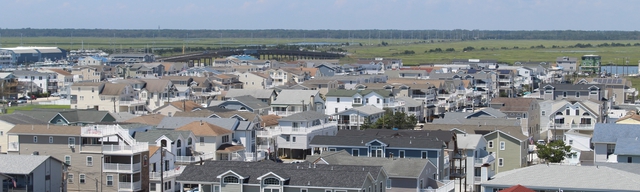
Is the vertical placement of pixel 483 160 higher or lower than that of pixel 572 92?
lower

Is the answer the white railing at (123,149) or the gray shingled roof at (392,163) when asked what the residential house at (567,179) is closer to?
the gray shingled roof at (392,163)

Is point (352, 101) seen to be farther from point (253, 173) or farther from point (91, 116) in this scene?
point (253, 173)

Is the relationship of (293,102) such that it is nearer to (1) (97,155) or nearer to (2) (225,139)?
(2) (225,139)

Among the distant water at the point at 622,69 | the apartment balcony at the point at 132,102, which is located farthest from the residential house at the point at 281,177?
the distant water at the point at 622,69

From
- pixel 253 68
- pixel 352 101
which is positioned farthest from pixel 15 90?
pixel 352 101

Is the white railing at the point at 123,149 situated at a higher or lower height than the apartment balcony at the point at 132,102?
higher

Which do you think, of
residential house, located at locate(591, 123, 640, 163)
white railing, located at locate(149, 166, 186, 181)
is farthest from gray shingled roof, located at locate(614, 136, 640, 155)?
white railing, located at locate(149, 166, 186, 181)

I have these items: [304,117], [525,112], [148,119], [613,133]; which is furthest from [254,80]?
[613,133]
